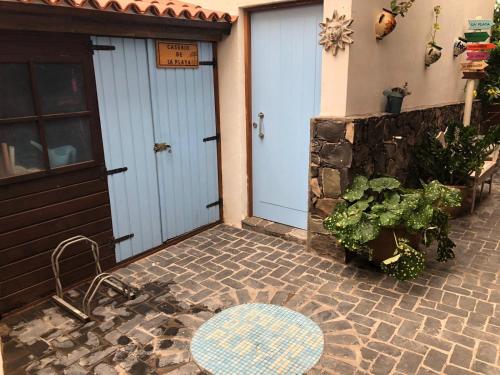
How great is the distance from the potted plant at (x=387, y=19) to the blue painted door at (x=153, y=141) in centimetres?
186

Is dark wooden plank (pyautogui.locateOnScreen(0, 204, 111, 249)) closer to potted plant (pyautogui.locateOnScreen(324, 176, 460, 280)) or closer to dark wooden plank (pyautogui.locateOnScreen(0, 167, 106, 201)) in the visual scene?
dark wooden plank (pyautogui.locateOnScreen(0, 167, 106, 201))

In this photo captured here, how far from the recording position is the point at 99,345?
2.79 m

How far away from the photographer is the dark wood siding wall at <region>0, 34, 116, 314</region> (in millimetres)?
3098

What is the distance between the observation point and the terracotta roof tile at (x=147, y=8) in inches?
119

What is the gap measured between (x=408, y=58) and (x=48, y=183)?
4058mm

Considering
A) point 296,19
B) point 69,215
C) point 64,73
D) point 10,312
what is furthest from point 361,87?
point 10,312

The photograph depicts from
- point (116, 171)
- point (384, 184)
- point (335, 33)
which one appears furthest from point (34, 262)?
point (335, 33)

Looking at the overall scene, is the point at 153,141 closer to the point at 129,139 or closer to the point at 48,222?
the point at 129,139

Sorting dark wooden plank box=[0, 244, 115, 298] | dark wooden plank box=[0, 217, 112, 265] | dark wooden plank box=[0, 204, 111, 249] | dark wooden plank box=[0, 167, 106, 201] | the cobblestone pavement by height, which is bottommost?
the cobblestone pavement

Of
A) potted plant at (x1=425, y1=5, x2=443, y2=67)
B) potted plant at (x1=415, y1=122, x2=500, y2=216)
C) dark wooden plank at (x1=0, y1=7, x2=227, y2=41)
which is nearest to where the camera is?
dark wooden plank at (x1=0, y1=7, x2=227, y2=41)

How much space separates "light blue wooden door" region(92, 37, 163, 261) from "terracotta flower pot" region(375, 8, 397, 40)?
2.27 m

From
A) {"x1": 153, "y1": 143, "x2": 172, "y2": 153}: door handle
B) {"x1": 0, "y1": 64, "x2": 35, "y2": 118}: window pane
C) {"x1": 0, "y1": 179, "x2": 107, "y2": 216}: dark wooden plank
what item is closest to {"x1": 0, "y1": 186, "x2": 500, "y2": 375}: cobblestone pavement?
{"x1": 0, "y1": 179, "x2": 107, "y2": 216}: dark wooden plank

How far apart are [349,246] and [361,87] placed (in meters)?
1.54

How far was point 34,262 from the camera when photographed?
3.26 m
